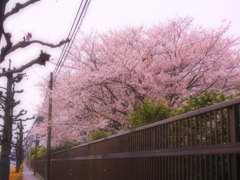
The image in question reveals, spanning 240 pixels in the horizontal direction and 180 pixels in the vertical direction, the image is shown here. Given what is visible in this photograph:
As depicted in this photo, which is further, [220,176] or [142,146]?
[142,146]

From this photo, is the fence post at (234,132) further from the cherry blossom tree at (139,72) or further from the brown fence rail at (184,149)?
the cherry blossom tree at (139,72)

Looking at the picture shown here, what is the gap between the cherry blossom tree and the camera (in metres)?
12.5

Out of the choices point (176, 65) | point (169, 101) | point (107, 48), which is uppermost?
point (107, 48)

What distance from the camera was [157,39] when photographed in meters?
14.1

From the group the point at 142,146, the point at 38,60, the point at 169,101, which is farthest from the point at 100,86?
the point at 142,146

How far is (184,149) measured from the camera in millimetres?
4328

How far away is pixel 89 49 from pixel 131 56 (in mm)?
2646

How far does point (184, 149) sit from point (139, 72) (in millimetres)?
8249

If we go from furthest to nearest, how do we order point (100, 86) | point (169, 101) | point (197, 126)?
1. point (100, 86)
2. point (169, 101)
3. point (197, 126)

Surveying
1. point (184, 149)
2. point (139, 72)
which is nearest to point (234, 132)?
point (184, 149)

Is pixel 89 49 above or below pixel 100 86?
above

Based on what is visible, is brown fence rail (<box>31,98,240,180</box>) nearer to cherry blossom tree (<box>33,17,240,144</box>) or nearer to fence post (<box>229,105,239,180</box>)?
fence post (<box>229,105,239,180</box>)

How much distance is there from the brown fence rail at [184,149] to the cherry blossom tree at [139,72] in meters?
4.63

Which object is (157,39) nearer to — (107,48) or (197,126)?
(107,48)
